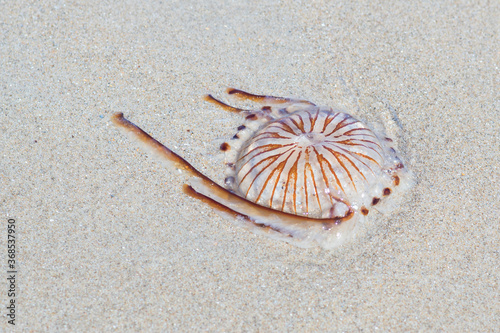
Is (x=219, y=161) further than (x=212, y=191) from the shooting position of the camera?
Yes

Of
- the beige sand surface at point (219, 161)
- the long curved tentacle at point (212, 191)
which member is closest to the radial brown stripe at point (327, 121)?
the beige sand surface at point (219, 161)

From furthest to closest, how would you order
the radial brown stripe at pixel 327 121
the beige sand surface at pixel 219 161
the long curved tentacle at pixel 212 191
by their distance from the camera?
1. the radial brown stripe at pixel 327 121
2. the long curved tentacle at pixel 212 191
3. the beige sand surface at pixel 219 161

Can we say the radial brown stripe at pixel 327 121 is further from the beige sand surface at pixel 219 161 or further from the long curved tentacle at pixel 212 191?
the long curved tentacle at pixel 212 191

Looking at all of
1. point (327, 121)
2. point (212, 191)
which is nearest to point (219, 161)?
point (212, 191)

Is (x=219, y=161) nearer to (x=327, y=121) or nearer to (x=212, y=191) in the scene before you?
(x=212, y=191)

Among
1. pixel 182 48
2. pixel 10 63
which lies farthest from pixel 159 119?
pixel 10 63

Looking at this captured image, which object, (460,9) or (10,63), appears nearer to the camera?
(10,63)

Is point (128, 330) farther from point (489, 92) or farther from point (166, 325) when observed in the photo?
point (489, 92)

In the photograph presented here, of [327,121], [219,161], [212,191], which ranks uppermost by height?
[327,121]
